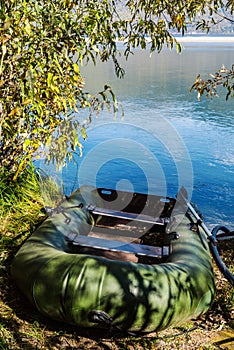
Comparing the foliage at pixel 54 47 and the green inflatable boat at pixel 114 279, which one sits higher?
the foliage at pixel 54 47

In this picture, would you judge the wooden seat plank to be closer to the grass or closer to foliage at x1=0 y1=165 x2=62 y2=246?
foliage at x1=0 y1=165 x2=62 y2=246

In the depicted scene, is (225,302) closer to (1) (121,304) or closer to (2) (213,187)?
(1) (121,304)

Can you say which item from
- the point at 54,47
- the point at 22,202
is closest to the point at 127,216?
the point at 22,202

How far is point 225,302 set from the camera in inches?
176

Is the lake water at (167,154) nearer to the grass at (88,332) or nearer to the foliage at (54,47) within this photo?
the foliage at (54,47)

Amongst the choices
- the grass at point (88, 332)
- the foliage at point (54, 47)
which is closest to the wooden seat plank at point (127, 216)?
A: the foliage at point (54, 47)

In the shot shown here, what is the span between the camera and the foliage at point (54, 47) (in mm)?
4590

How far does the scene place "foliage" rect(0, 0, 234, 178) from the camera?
4.59 meters

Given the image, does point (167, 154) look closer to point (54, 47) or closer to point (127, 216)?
point (127, 216)

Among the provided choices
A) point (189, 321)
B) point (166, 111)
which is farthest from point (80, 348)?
point (166, 111)

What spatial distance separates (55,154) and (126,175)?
24.6ft

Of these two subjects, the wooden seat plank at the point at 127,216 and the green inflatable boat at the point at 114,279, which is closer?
the green inflatable boat at the point at 114,279

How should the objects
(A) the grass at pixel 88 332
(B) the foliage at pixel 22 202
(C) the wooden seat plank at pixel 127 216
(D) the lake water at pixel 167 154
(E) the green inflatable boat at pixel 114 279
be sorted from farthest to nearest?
1. (D) the lake water at pixel 167 154
2. (C) the wooden seat plank at pixel 127 216
3. (B) the foliage at pixel 22 202
4. (A) the grass at pixel 88 332
5. (E) the green inflatable boat at pixel 114 279

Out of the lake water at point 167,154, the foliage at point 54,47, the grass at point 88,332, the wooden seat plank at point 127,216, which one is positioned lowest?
the lake water at point 167,154
